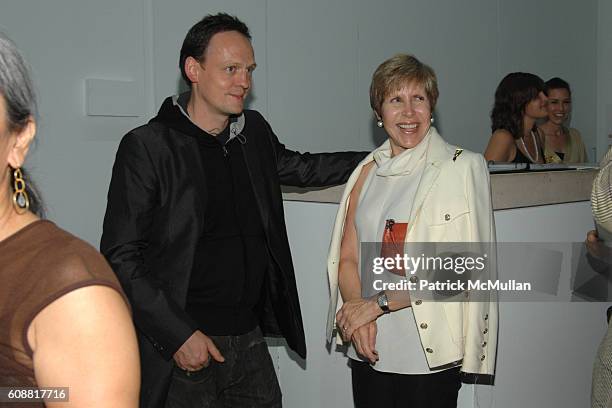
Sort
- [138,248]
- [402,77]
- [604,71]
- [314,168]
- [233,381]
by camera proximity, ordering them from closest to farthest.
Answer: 1. [402,77]
2. [138,248]
3. [233,381]
4. [314,168]
5. [604,71]

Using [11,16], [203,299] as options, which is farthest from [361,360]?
[11,16]

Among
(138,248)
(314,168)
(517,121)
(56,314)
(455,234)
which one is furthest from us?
(517,121)

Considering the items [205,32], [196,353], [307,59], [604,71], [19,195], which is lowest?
[196,353]

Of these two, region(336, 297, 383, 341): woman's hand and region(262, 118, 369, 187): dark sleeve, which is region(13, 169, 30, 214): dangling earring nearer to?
region(336, 297, 383, 341): woman's hand

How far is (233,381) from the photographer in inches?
97.3

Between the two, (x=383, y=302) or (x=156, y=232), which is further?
(x=156, y=232)

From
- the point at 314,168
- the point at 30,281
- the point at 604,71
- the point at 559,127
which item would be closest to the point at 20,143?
the point at 30,281

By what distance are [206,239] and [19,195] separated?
4.45 feet

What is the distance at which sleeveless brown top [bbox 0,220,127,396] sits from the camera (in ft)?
3.17

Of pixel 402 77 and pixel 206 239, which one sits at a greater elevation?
pixel 402 77

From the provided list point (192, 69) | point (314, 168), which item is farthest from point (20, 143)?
point (314, 168)

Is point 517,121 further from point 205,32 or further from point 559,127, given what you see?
point 205,32

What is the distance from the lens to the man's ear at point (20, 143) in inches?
41.2

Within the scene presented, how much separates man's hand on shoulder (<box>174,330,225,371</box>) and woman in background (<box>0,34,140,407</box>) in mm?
1276
